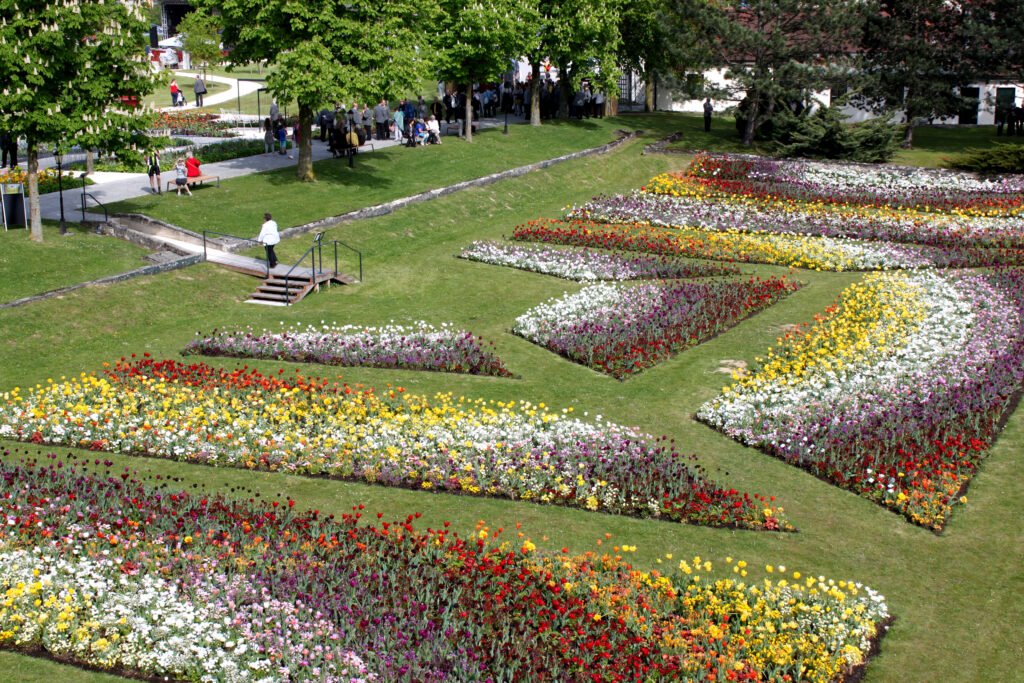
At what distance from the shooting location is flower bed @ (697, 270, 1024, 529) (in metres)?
13.9

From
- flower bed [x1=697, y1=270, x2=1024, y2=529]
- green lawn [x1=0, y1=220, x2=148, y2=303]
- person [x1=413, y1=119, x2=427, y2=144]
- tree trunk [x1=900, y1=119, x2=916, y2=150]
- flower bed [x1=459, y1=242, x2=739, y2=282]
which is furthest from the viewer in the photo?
tree trunk [x1=900, y1=119, x2=916, y2=150]

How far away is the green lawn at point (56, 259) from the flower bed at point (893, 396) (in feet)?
46.7

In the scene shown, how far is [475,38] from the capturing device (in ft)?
124

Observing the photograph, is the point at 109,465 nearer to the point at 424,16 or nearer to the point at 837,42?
the point at 424,16

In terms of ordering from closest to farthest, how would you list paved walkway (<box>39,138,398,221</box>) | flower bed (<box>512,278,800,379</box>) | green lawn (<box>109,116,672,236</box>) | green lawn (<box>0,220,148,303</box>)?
1. flower bed (<box>512,278,800,379</box>)
2. green lawn (<box>0,220,148,303</box>)
3. paved walkway (<box>39,138,398,221</box>)
4. green lawn (<box>109,116,672,236</box>)

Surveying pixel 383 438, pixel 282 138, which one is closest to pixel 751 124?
pixel 282 138

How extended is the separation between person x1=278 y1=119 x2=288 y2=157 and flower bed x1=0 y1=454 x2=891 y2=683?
25901 millimetres

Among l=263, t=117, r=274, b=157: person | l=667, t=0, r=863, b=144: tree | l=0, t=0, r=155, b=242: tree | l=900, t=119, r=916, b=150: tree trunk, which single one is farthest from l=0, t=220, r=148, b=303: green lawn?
l=900, t=119, r=916, b=150: tree trunk

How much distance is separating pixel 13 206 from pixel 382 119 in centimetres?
1788

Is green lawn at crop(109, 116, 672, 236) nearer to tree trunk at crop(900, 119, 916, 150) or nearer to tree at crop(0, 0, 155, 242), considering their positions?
Result: tree at crop(0, 0, 155, 242)

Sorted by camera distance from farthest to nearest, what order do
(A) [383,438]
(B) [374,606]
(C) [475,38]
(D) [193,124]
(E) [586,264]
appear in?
1. (D) [193,124]
2. (C) [475,38]
3. (E) [586,264]
4. (A) [383,438]
5. (B) [374,606]

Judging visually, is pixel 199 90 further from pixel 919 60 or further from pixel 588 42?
pixel 919 60

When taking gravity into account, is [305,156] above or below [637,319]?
above

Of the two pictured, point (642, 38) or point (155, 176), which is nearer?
point (155, 176)
